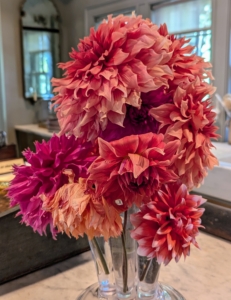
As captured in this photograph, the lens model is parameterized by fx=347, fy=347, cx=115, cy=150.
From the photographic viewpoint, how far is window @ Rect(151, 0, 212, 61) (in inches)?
63.6

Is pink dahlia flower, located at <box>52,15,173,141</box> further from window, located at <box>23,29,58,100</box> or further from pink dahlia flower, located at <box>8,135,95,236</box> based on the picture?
window, located at <box>23,29,58,100</box>

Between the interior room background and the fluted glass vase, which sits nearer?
the fluted glass vase

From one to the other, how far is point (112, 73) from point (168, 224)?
20cm

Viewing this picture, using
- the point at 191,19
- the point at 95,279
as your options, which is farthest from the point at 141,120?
the point at 191,19

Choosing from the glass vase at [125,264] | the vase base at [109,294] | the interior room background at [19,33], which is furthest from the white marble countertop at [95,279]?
the interior room background at [19,33]

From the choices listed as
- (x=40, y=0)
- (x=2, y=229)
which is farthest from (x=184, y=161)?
(x=40, y=0)

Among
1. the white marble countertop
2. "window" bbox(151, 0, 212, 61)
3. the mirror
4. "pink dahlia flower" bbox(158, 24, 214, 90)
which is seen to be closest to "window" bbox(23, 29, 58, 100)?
the mirror

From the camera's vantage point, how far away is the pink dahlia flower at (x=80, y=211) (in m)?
0.42

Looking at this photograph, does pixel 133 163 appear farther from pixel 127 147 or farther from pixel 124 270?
pixel 124 270

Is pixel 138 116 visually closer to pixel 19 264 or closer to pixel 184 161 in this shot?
pixel 184 161

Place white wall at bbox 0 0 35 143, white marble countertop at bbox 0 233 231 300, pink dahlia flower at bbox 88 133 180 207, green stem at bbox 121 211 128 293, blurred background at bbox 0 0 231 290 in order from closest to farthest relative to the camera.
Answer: pink dahlia flower at bbox 88 133 180 207 → green stem at bbox 121 211 128 293 → white marble countertop at bbox 0 233 231 300 → blurred background at bbox 0 0 231 290 → white wall at bbox 0 0 35 143

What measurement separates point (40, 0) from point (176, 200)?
7.53 feet

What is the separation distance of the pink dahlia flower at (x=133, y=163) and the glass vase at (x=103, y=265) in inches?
7.2

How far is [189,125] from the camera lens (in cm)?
44
